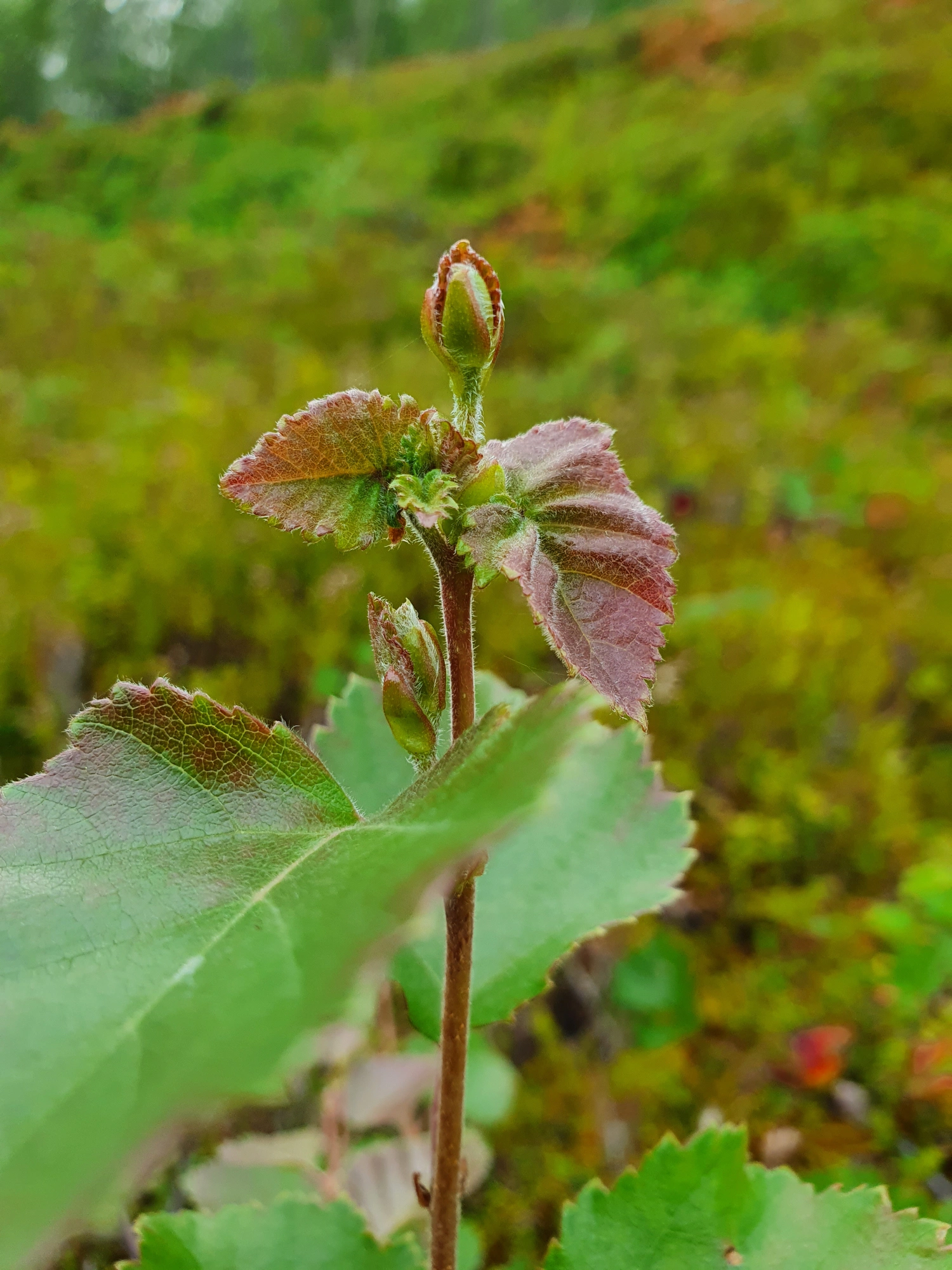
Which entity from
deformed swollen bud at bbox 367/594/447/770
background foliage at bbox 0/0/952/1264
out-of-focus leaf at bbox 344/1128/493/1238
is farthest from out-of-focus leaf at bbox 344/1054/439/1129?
deformed swollen bud at bbox 367/594/447/770

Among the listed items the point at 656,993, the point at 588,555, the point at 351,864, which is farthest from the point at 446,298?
the point at 656,993

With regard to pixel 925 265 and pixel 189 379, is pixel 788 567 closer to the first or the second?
pixel 189 379

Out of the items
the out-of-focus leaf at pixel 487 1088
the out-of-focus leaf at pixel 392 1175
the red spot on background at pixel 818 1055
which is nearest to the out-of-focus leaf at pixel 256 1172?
the out-of-focus leaf at pixel 392 1175

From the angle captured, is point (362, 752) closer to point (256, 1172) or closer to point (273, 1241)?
point (273, 1241)

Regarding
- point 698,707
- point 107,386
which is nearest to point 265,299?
point 107,386

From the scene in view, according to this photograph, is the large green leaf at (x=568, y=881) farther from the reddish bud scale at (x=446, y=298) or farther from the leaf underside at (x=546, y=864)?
the reddish bud scale at (x=446, y=298)
